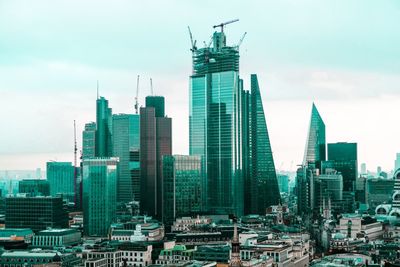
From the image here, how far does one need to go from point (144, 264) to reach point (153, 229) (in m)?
31.7

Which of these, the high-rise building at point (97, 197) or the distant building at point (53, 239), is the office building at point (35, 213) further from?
the distant building at point (53, 239)

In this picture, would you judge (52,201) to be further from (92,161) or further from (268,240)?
(268,240)

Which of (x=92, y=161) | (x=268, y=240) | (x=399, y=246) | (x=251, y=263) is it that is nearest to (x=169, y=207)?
(x=92, y=161)

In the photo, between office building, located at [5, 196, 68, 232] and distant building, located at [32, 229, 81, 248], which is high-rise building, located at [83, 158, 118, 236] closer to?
office building, located at [5, 196, 68, 232]

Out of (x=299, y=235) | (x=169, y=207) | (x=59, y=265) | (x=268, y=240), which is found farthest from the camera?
(x=169, y=207)

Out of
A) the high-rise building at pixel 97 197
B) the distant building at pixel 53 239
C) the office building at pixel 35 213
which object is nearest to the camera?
the distant building at pixel 53 239

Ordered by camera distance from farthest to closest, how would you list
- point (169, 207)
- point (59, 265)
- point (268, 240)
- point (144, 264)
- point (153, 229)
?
point (169, 207)
point (153, 229)
point (268, 240)
point (144, 264)
point (59, 265)

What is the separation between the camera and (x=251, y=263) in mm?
98625

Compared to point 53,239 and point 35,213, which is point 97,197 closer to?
point 35,213

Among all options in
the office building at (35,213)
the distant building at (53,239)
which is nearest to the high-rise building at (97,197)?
the office building at (35,213)

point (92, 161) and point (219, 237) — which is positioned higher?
point (92, 161)

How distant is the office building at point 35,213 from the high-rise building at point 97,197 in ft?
23.6

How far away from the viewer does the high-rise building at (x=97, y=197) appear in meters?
165

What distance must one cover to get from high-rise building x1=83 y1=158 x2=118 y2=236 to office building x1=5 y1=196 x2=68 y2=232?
7191mm
